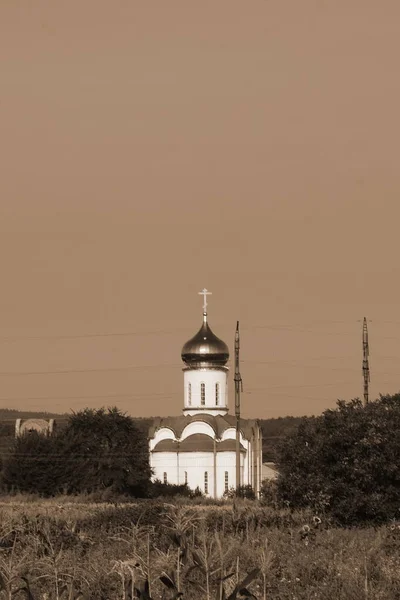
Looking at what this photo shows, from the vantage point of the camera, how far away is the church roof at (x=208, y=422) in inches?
2955

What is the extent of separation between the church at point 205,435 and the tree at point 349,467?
36681 millimetres

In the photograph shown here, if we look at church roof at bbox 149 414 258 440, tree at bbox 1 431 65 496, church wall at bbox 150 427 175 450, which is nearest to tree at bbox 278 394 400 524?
tree at bbox 1 431 65 496

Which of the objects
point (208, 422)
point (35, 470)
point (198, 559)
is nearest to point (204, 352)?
point (208, 422)

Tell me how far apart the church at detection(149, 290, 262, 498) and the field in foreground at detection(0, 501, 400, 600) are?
4415cm

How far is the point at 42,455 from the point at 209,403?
1555 centimetres

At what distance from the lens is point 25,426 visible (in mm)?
80438

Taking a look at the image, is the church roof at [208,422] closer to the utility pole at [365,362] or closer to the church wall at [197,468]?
the church wall at [197,468]

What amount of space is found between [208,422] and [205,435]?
78 centimetres

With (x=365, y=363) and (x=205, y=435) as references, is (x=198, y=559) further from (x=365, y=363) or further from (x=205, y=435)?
(x=205, y=435)

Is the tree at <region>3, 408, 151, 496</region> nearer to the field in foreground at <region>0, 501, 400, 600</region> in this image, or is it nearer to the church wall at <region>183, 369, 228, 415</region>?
the church wall at <region>183, 369, 228, 415</region>

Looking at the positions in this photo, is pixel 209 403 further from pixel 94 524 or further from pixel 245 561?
pixel 245 561

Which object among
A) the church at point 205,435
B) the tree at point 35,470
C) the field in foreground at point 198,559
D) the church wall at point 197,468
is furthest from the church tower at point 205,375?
the field in foreground at point 198,559

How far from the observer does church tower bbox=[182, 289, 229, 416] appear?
7769 cm

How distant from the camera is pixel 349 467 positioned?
33.7 m
